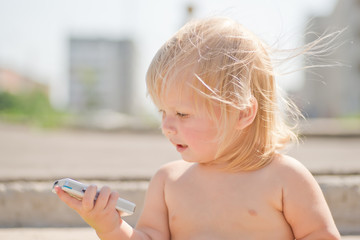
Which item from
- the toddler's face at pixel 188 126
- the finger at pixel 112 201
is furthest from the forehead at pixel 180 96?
the finger at pixel 112 201

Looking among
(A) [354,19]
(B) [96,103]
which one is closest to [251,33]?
(A) [354,19]

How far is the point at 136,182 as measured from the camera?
1774 millimetres

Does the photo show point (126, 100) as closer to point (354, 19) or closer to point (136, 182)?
point (354, 19)

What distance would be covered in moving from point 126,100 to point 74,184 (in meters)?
53.9

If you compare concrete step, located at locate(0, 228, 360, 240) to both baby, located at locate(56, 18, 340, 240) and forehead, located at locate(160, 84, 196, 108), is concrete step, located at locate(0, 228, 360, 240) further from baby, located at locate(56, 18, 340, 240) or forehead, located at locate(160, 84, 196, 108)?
forehead, located at locate(160, 84, 196, 108)

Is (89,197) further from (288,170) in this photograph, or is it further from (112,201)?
(288,170)

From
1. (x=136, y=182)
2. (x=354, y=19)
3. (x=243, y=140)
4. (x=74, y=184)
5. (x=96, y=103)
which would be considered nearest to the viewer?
(x=74, y=184)

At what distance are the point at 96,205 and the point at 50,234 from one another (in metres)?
0.58

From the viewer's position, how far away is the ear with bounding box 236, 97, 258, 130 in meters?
1.11

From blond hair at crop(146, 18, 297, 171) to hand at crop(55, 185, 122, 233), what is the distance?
Answer: 278 mm

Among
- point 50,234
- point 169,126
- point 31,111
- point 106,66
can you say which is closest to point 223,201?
point 169,126

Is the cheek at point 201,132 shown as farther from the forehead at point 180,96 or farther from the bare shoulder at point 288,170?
the bare shoulder at point 288,170

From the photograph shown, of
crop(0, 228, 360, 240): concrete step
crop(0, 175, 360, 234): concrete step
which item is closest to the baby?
crop(0, 228, 360, 240): concrete step

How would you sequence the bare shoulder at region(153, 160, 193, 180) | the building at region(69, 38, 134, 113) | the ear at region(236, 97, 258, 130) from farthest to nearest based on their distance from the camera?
the building at region(69, 38, 134, 113) < the bare shoulder at region(153, 160, 193, 180) < the ear at region(236, 97, 258, 130)
